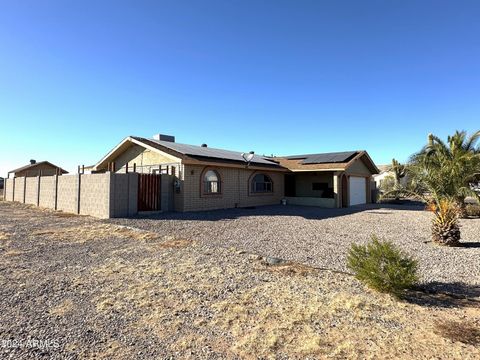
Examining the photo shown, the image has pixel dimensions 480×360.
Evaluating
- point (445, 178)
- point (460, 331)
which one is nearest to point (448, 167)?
point (445, 178)

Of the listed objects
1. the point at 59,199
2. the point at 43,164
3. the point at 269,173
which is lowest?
the point at 59,199

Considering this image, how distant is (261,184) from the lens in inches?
851

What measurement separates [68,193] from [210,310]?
16564 mm

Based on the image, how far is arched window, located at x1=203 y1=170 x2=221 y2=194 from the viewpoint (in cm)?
1742

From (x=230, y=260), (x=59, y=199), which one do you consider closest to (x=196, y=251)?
(x=230, y=260)

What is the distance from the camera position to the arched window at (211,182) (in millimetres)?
17422

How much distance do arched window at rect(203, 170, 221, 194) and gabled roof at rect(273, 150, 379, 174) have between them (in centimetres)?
743

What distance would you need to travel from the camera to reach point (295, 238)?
948 cm

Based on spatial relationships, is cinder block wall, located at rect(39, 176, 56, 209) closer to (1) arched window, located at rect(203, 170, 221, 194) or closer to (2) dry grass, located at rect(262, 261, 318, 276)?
(1) arched window, located at rect(203, 170, 221, 194)

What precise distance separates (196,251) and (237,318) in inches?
149

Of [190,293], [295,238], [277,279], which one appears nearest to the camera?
[190,293]

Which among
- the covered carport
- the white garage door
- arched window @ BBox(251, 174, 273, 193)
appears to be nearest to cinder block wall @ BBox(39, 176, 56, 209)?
arched window @ BBox(251, 174, 273, 193)

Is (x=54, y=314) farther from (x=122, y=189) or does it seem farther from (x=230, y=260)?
(x=122, y=189)

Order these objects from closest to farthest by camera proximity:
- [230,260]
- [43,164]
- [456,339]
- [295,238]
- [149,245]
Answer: [456,339]
[230,260]
[149,245]
[295,238]
[43,164]
